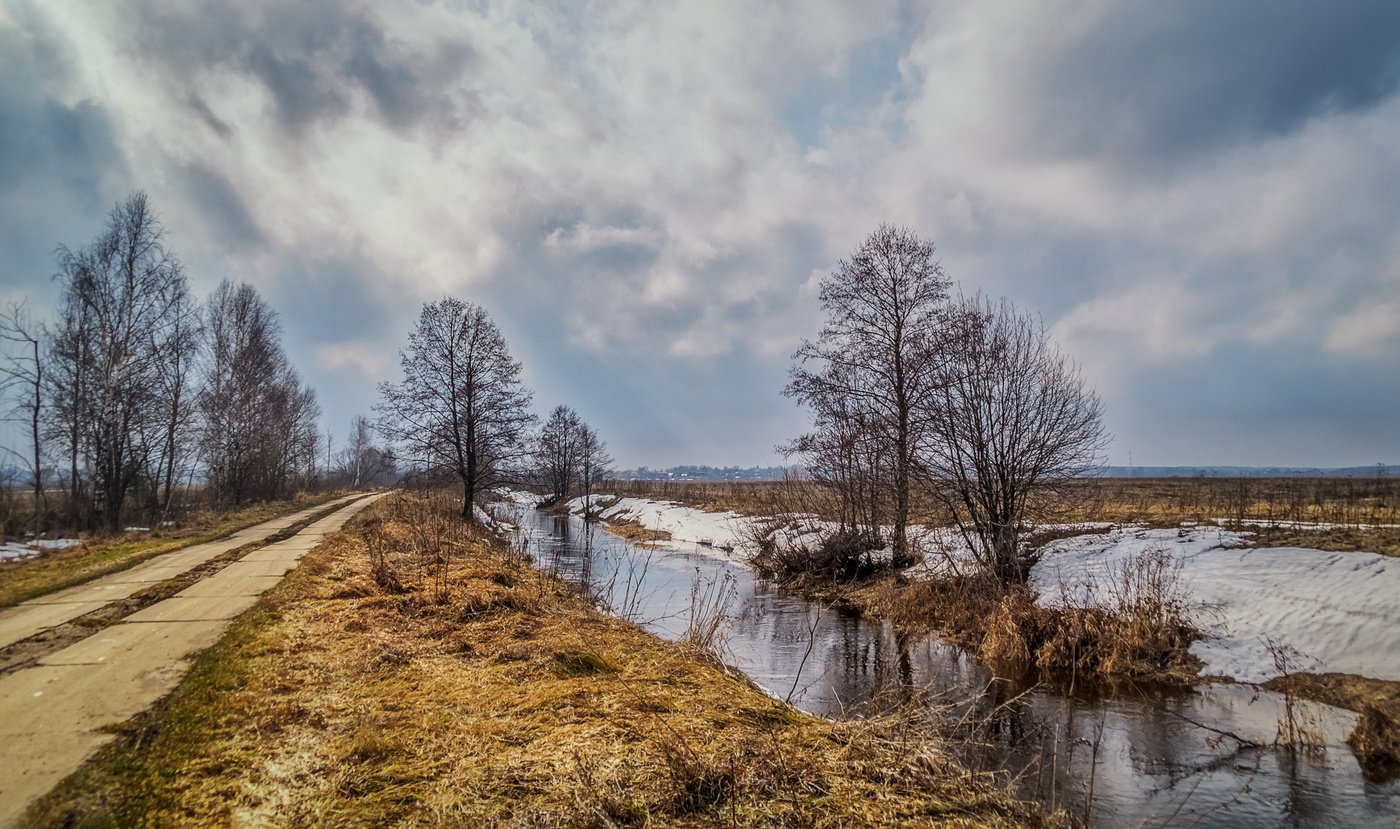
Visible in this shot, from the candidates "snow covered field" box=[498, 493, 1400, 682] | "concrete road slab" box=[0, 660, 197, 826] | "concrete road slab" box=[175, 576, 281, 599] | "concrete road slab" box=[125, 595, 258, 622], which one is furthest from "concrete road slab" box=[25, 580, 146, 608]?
"snow covered field" box=[498, 493, 1400, 682]

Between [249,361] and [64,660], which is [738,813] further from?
[249,361]

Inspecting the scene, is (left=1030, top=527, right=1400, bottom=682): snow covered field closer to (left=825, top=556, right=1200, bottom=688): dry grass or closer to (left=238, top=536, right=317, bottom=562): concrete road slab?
(left=825, top=556, right=1200, bottom=688): dry grass

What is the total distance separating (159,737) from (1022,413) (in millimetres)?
13317

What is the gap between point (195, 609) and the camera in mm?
7203

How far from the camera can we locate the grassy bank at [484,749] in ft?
10.4

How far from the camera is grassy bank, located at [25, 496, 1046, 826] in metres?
3.16

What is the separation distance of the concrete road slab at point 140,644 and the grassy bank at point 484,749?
1.04 feet

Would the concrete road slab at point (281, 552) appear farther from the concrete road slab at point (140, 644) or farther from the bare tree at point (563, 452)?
the bare tree at point (563, 452)

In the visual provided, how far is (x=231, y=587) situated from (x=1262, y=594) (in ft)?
51.9

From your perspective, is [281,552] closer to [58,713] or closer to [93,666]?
[93,666]

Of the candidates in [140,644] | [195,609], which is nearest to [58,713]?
[140,644]

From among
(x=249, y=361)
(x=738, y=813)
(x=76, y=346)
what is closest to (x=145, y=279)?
(x=76, y=346)

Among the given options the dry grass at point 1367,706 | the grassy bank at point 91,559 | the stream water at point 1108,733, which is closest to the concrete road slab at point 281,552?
the grassy bank at point 91,559

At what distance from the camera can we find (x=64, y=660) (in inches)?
208
